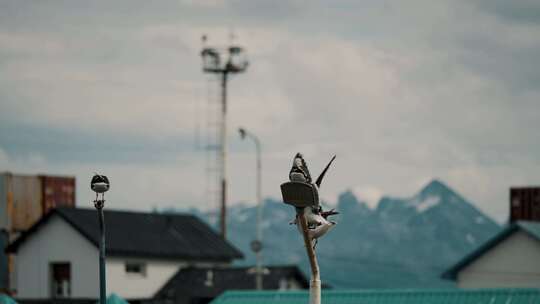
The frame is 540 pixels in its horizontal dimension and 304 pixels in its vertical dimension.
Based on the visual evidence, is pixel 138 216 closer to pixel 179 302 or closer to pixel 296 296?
pixel 179 302

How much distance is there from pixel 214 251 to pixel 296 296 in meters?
39.7

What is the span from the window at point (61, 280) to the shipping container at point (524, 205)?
98.7ft

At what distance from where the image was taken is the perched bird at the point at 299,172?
28672mm

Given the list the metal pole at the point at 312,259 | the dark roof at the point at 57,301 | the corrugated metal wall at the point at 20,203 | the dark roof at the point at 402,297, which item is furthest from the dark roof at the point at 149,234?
the metal pole at the point at 312,259

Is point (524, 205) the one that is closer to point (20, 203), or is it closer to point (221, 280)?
point (221, 280)

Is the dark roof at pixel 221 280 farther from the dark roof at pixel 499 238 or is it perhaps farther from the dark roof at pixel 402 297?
the dark roof at pixel 402 297

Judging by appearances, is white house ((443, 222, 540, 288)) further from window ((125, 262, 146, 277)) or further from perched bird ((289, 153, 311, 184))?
perched bird ((289, 153, 311, 184))

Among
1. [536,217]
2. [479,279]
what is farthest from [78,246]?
[536,217]

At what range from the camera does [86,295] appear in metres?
84.1

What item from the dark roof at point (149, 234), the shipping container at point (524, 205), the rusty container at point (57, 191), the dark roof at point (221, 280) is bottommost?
the dark roof at point (221, 280)

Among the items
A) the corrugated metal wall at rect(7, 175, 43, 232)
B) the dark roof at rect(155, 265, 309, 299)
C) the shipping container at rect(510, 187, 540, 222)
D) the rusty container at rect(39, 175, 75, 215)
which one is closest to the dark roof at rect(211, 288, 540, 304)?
the dark roof at rect(155, 265, 309, 299)

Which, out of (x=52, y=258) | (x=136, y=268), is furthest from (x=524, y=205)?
(x=52, y=258)

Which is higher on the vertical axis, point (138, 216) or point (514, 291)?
point (138, 216)

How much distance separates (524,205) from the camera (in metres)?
98.9
